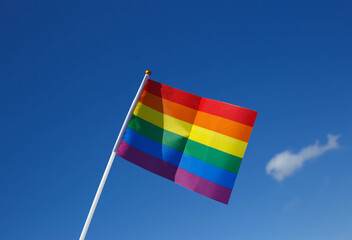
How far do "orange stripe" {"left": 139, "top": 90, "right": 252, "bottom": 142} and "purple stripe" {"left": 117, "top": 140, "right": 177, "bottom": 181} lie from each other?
126 centimetres

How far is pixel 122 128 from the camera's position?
25.5 ft

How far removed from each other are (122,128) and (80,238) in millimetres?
2610

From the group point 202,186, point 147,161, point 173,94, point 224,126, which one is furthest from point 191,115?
point 202,186

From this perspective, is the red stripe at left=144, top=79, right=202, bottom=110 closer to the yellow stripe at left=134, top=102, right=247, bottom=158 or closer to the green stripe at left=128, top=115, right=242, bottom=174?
the yellow stripe at left=134, top=102, right=247, bottom=158

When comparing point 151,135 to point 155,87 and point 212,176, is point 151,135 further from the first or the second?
point 212,176

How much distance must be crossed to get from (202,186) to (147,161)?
1.53m

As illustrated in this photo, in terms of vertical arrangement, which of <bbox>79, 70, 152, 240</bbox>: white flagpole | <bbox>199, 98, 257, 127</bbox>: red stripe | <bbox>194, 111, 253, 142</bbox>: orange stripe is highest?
<bbox>199, 98, 257, 127</bbox>: red stripe

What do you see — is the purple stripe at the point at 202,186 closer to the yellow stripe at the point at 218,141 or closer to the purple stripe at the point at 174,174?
the purple stripe at the point at 174,174

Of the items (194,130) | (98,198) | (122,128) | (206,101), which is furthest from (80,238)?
(206,101)

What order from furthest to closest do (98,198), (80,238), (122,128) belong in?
(122,128), (98,198), (80,238)

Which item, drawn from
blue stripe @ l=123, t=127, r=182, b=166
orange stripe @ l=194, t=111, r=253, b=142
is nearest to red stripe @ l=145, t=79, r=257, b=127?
orange stripe @ l=194, t=111, r=253, b=142

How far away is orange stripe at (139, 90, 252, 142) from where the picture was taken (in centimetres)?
820

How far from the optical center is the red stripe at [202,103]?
811 cm

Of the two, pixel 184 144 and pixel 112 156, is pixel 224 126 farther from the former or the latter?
pixel 112 156
